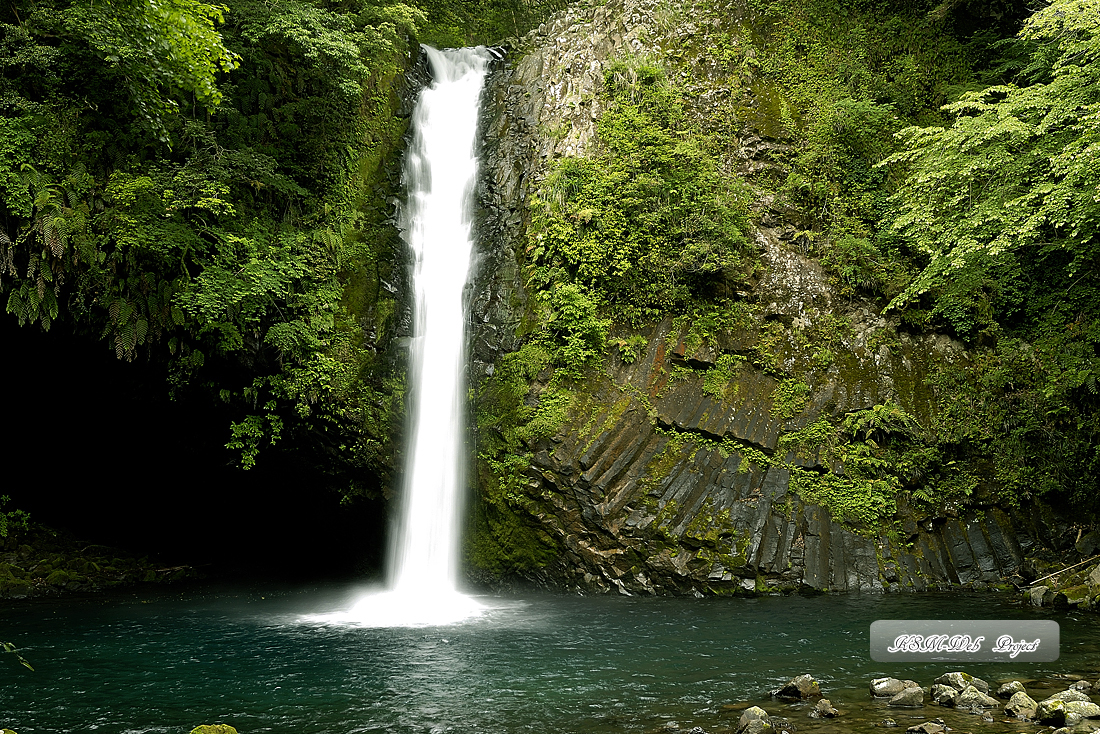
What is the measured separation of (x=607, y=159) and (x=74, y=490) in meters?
13.8

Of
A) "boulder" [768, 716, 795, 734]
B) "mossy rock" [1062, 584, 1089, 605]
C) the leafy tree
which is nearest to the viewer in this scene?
"boulder" [768, 716, 795, 734]

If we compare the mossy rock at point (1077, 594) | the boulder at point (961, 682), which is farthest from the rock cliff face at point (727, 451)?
the boulder at point (961, 682)

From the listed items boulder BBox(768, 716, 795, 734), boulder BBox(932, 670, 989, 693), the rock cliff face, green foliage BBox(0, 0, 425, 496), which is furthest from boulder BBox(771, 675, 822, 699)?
green foliage BBox(0, 0, 425, 496)

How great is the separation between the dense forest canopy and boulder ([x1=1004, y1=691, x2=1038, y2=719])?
7.09 meters

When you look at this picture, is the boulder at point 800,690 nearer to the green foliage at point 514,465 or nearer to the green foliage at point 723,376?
the green foliage at point 514,465

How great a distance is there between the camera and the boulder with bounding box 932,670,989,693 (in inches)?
257

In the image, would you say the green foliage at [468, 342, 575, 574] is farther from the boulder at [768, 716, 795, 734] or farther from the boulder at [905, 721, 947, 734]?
the boulder at [905, 721, 947, 734]

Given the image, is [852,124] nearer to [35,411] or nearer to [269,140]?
[269,140]

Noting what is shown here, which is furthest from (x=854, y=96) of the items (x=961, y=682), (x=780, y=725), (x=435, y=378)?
(x=780, y=725)

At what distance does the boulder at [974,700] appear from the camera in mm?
6191

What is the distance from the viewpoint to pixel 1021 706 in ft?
19.5

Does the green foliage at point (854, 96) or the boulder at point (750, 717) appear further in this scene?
A: the green foliage at point (854, 96)

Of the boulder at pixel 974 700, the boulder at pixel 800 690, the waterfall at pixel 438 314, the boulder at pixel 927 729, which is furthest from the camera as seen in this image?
the waterfall at pixel 438 314

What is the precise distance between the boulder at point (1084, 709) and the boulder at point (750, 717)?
92.1 inches
